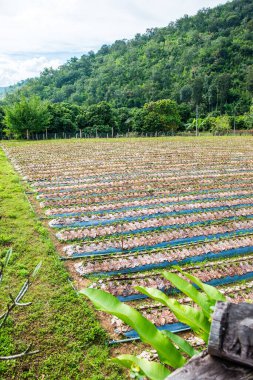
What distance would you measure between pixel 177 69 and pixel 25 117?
58.7m

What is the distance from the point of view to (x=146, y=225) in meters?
8.83

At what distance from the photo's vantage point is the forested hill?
66500 mm

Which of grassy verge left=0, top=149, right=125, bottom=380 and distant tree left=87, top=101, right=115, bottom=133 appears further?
distant tree left=87, top=101, right=115, bottom=133

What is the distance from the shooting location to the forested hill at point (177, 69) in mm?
66500

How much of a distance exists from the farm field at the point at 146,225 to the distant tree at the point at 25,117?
57.8 ft

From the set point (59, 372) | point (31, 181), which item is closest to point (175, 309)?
point (59, 372)

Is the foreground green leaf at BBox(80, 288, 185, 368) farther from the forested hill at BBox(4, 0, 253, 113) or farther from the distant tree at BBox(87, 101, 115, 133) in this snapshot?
the forested hill at BBox(4, 0, 253, 113)

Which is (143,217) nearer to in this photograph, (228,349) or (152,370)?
(152,370)

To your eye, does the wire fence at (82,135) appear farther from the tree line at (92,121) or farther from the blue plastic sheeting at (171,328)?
the blue plastic sheeting at (171,328)

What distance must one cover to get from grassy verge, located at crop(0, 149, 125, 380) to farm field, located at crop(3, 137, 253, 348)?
353 millimetres

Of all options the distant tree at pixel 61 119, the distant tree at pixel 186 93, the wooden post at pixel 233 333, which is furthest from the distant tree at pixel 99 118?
the wooden post at pixel 233 333

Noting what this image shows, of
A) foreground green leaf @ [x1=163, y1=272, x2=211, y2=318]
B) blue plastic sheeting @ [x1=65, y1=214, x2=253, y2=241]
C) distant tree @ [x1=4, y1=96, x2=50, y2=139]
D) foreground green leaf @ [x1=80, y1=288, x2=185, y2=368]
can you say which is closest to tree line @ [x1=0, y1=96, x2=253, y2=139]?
distant tree @ [x1=4, y1=96, x2=50, y2=139]

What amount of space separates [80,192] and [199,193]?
455 centimetres

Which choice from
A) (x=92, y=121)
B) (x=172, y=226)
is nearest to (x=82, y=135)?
(x=92, y=121)
